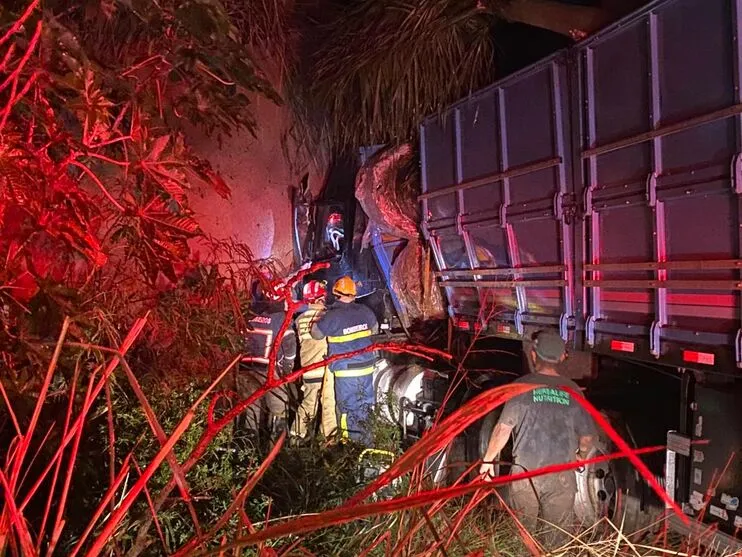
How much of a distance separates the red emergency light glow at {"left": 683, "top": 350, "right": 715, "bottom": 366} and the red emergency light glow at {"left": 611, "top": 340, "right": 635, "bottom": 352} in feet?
1.31

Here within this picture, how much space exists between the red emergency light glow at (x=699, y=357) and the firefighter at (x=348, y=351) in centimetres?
293

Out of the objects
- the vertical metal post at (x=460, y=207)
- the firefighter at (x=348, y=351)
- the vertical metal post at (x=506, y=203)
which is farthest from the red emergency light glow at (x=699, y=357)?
the firefighter at (x=348, y=351)

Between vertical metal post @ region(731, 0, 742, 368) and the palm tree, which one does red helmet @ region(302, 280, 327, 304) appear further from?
vertical metal post @ region(731, 0, 742, 368)

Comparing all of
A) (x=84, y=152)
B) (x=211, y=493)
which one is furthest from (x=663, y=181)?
(x=211, y=493)

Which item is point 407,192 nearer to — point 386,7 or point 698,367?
point 386,7

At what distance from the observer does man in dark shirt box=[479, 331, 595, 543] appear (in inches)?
159

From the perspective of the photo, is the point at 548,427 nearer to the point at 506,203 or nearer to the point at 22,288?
the point at 506,203

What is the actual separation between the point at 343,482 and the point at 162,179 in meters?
2.41

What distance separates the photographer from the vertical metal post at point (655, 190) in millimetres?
3396

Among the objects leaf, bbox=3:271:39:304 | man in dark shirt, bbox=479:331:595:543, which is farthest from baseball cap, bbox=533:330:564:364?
leaf, bbox=3:271:39:304

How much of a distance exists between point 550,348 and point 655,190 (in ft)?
4.08

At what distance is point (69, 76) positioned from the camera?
8.98ft

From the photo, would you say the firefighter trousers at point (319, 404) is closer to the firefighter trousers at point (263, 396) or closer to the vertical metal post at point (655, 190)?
the firefighter trousers at point (263, 396)

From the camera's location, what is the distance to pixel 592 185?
3.91m
